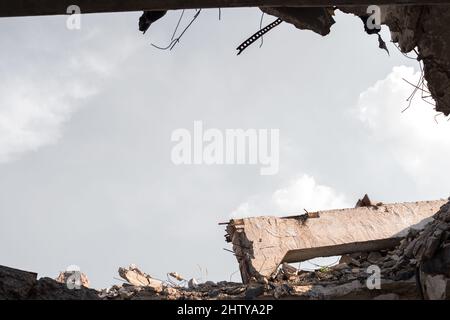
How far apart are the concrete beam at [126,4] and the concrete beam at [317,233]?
5.28m

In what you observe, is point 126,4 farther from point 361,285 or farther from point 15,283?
point 361,285

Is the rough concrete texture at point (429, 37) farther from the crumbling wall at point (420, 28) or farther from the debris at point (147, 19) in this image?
the debris at point (147, 19)

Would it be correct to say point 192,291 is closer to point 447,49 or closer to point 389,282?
point 389,282

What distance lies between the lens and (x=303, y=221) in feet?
27.8

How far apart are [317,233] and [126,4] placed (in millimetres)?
→ 6235

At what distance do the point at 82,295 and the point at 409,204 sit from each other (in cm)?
648

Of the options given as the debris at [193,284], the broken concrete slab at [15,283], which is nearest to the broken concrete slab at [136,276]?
the debris at [193,284]

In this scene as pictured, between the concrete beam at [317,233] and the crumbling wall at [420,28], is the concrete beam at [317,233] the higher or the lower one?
the lower one

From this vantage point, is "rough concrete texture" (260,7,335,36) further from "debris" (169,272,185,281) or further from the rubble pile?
"debris" (169,272,185,281)

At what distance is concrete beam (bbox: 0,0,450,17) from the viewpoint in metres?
2.85

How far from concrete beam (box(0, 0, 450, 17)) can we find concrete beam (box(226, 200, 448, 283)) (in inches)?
208

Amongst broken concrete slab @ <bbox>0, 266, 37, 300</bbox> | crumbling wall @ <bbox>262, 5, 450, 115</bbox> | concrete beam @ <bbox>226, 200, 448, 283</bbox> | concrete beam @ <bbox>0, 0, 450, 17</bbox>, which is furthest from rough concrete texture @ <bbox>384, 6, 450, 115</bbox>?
broken concrete slab @ <bbox>0, 266, 37, 300</bbox>

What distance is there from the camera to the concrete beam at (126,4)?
9.34ft
